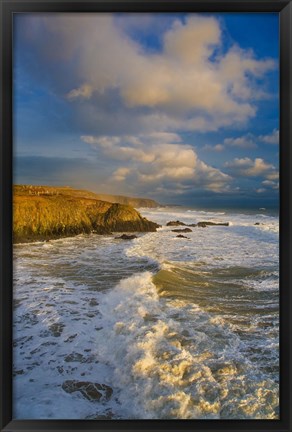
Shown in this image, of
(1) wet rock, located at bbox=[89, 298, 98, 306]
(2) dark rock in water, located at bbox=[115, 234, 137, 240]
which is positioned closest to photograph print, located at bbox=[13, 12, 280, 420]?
Answer: (1) wet rock, located at bbox=[89, 298, 98, 306]

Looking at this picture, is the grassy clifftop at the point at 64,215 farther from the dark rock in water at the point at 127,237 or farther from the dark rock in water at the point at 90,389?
the dark rock in water at the point at 90,389

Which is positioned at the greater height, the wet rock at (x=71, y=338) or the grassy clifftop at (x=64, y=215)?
the grassy clifftop at (x=64, y=215)

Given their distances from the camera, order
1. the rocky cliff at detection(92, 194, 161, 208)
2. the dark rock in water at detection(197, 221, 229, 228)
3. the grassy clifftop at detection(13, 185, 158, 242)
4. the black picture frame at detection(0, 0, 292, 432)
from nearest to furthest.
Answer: the black picture frame at detection(0, 0, 292, 432) < the grassy clifftop at detection(13, 185, 158, 242) < the rocky cliff at detection(92, 194, 161, 208) < the dark rock in water at detection(197, 221, 229, 228)

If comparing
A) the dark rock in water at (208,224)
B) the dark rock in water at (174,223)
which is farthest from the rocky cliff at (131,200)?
the dark rock in water at (208,224)

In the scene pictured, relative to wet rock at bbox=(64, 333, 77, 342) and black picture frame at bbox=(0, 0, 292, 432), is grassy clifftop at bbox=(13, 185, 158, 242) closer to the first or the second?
black picture frame at bbox=(0, 0, 292, 432)

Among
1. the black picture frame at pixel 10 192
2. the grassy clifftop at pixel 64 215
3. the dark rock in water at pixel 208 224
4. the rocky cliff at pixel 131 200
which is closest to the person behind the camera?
the black picture frame at pixel 10 192

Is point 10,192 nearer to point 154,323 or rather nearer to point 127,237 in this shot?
point 127,237

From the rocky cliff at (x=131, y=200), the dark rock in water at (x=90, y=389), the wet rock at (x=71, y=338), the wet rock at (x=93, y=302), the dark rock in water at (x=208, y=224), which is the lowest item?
the dark rock in water at (x=90, y=389)
